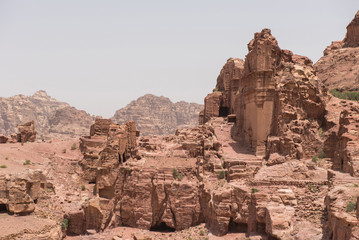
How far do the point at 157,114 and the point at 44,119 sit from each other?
97.7ft

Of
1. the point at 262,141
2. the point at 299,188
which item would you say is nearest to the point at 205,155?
the point at 262,141

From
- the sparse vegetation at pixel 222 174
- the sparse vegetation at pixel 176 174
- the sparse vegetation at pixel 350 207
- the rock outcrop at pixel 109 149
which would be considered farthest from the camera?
the rock outcrop at pixel 109 149

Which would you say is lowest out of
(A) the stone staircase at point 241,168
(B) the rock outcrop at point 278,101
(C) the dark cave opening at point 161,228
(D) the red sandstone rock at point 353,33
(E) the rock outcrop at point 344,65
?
(C) the dark cave opening at point 161,228

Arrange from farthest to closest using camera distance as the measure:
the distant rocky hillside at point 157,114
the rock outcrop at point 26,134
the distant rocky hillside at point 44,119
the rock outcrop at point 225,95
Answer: the distant rocky hillside at point 157,114 → the distant rocky hillside at point 44,119 → the rock outcrop at point 225,95 → the rock outcrop at point 26,134

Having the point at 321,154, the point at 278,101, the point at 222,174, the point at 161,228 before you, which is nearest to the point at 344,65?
the point at 278,101

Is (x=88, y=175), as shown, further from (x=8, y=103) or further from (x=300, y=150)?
(x=8, y=103)

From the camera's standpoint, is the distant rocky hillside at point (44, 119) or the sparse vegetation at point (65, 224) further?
the distant rocky hillside at point (44, 119)

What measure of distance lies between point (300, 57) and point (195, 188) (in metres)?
14.8

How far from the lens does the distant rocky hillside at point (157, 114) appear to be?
96.2 meters

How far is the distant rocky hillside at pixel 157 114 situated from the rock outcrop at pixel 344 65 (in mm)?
47569

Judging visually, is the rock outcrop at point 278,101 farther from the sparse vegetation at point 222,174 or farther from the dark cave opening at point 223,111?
the dark cave opening at point 223,111

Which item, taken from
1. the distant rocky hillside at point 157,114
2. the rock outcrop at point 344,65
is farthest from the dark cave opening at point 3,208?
the distant rocky hillside at point 157,114

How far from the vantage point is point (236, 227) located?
86.8 feet

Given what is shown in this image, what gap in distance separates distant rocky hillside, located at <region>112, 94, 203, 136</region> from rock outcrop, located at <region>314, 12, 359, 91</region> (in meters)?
47.6
